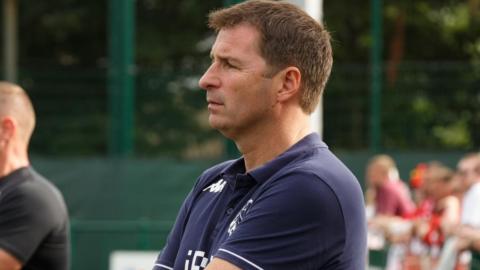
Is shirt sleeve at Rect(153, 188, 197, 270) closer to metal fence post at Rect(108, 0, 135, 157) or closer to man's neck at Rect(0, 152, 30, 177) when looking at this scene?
man's neck at Rect(0, 152, 30, 177)

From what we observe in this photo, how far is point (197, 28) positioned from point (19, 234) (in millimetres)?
17827

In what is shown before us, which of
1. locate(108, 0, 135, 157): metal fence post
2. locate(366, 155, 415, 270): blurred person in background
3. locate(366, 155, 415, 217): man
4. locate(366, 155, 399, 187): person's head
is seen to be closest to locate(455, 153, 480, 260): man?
locate(366, 155, 415, 270): blurred person in background

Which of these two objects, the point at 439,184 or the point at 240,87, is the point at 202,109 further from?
the point at 240,87

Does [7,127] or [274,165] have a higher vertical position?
[274,165]

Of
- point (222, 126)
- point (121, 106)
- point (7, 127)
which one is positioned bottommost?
point (121, 106)

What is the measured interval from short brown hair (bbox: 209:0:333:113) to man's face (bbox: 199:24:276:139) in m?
0.03

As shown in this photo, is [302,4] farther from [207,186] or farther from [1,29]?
[1,29]

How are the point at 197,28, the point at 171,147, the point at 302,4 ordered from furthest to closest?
the point at 197,28 → the point at 171,147 → the point at 302,4

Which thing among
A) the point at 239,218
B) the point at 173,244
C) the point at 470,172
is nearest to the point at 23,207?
the point at 173,244

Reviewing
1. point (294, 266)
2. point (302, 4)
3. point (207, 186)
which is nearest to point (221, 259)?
point (294, 266)

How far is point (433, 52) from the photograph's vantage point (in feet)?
80.8

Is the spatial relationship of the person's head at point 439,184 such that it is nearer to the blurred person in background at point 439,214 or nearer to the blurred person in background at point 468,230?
the blurred person in background at point 439,214

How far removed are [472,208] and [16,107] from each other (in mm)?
5154

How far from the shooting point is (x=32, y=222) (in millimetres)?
5129
